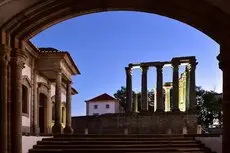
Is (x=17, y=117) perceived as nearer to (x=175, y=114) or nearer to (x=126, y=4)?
(x=126, y=4)

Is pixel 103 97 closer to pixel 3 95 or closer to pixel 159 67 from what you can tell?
pixel 159 67

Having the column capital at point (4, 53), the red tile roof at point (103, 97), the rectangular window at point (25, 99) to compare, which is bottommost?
the red tile roof at point (103, 97)

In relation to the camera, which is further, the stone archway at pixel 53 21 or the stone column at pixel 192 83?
the stone column at pixel 192 83

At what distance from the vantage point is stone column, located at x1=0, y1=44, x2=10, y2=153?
7543 mm

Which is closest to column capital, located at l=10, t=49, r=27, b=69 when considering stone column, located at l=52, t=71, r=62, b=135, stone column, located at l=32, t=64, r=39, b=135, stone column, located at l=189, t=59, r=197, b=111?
stone column, located at l=32, t=64, r=39, b=135

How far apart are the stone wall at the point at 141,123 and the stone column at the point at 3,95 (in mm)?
21992

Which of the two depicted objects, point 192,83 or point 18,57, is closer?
point 18,57

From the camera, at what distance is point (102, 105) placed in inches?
2985

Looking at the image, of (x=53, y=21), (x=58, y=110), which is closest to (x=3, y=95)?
(x=53, y=21)

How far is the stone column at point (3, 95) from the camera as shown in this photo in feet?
24.7

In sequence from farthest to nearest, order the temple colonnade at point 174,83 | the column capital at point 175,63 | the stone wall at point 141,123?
the column capital at point 175,63
the temple colonnade at point 174,83
the stone wall at point 141,123

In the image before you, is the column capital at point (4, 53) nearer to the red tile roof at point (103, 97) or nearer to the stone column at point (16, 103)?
A: the stone column at point (16, 103)

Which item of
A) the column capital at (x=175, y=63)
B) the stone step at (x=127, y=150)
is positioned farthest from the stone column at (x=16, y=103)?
the column capital at (x=175, y=63)

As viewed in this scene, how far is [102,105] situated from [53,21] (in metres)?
68.0
